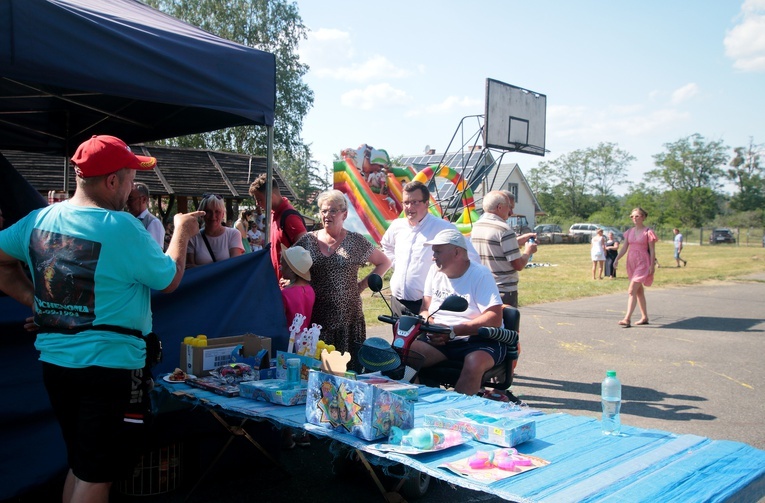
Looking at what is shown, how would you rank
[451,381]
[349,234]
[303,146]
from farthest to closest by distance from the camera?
[303,146]
[349,234]
[451,381]

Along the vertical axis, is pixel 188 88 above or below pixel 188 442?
above

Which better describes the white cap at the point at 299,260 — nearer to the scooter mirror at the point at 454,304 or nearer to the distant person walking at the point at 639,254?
the scooter mirror at the point at 454,304

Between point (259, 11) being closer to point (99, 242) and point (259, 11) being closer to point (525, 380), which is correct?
point (525, 380)

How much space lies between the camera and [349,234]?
5082 millimetres

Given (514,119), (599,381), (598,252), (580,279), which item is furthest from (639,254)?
(598,252)

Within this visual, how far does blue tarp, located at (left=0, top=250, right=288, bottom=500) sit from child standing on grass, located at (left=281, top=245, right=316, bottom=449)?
0.28 feet

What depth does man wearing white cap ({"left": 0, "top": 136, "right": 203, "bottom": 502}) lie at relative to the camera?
2592 mm

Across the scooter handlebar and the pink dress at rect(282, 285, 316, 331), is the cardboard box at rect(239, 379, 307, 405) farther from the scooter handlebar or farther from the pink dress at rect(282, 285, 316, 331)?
the pink dress at rect(282, 285, 316, 331)

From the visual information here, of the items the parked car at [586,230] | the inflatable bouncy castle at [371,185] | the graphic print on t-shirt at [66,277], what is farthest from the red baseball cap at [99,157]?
the parked car at [586,230]

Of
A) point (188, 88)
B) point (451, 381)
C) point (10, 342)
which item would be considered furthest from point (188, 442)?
point (188, 88)

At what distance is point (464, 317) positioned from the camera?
4512 mm

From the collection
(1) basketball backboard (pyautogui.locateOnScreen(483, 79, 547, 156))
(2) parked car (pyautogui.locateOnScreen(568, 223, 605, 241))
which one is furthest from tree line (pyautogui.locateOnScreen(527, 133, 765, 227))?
(1) basketball backboard (pyautogui.locateOnScreen(483, 79, 547, 156))

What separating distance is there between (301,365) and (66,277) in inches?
54.1

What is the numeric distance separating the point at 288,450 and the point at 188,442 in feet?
2.98
